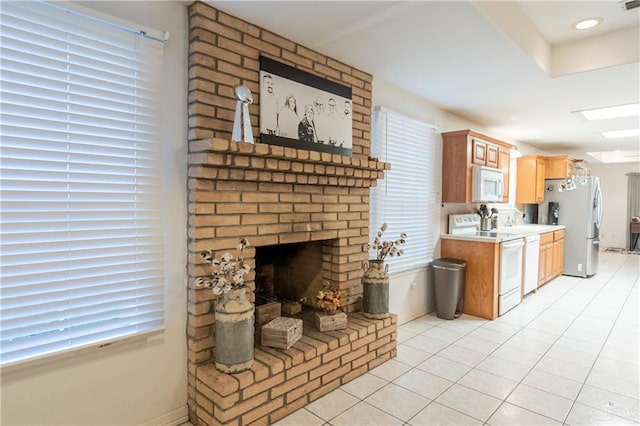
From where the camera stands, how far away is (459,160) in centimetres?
414

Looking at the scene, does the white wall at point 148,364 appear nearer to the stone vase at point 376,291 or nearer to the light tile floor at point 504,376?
the light tile floor at point 504,376

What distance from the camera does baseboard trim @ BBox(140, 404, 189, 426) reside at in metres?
1.97

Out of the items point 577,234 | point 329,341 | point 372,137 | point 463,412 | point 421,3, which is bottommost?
point 463,412

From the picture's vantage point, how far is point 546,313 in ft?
13.6

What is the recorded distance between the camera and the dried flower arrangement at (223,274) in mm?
1924

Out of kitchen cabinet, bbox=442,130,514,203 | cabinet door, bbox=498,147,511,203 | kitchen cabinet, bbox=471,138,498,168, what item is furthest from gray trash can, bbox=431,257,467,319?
cabinet door, bbox=498,147,511,203

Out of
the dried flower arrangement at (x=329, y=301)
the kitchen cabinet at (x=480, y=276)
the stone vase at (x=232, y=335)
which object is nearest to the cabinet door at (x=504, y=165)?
the kitchen cabinet at (x=480, y=276)

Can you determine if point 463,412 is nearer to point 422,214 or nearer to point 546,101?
point 422,214

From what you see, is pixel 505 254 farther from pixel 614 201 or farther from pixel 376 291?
pixel 614 201

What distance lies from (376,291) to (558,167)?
17.7 ft

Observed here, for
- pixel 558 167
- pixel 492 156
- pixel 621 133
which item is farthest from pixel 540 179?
pixel 492 156

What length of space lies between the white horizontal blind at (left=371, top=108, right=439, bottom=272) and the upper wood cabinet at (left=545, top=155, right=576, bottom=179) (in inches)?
142

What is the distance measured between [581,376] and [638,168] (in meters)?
9.53

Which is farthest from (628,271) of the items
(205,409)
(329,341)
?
(205,409)
